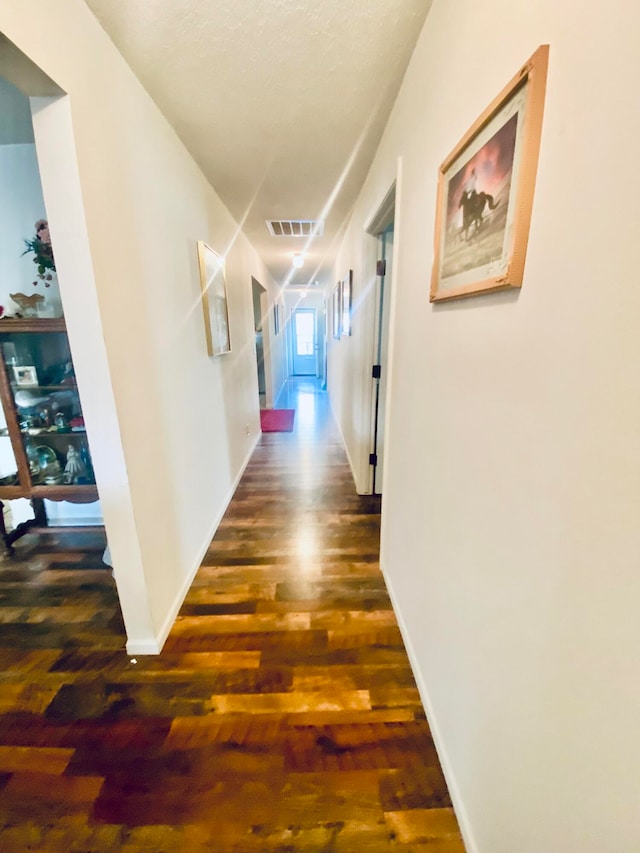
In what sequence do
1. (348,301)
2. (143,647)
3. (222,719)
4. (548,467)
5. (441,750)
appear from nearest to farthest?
(548,467) < (441,750) < (222,719) < (143,647) < (348,301)

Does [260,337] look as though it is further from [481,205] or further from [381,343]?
[481,205]

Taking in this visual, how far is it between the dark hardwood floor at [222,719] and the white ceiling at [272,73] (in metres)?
2.39

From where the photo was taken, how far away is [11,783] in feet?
3.45

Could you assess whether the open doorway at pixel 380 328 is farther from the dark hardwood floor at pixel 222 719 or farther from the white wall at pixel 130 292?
the white wall at pixel 130 292

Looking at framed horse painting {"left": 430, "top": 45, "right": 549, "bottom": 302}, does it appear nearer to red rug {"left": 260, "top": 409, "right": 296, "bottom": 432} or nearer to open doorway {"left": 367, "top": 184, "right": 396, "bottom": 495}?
open doorway {"left": 367, "top": 184, "right": 396, "bottom": 495}

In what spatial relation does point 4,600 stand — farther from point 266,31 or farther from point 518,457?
point 266,31

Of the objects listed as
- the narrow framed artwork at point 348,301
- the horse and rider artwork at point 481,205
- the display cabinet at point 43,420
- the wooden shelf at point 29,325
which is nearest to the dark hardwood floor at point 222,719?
the display cabinet at point 43,420

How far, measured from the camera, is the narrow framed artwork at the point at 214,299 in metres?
2.08

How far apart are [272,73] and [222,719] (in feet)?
8.38

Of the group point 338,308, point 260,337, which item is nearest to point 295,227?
point 338,308

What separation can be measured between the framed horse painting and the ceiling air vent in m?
2.50

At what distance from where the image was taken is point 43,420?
1.81 metres

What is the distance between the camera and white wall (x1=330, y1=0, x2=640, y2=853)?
445 millimetres

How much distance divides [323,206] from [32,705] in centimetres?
349
